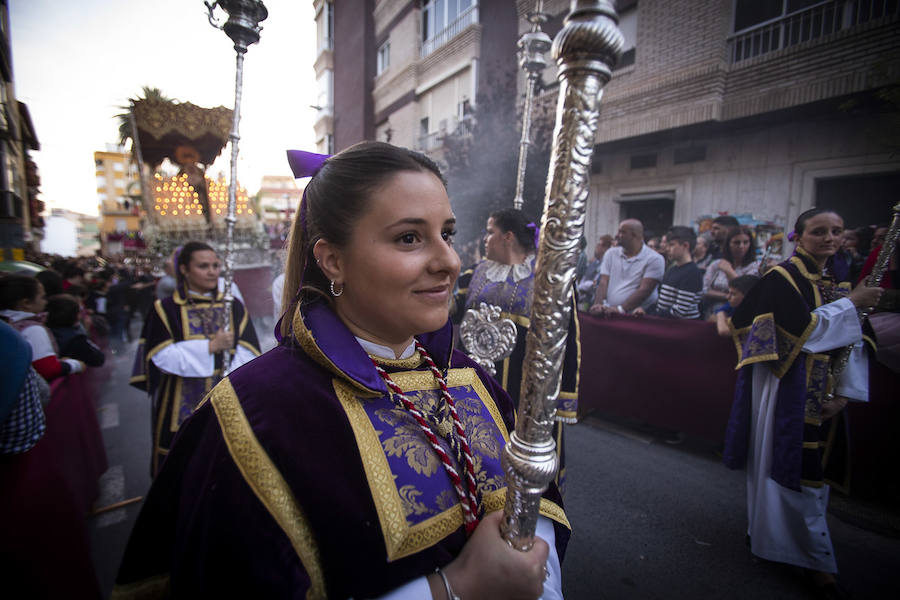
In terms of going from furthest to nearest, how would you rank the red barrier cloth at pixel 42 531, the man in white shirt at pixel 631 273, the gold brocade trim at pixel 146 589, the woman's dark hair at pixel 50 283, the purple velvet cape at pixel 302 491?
the man in white shirt at pixel 631 273, the woman's dark hair at pixel 50 283, the red barrier cloth at pixel 42 531, the gold brocade trim at pixel 146 589, the purple velvet cape at pixel 302 491

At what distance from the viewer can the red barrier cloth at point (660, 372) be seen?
13.4 ft

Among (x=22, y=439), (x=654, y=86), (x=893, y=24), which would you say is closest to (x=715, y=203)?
(x=654, y=86)

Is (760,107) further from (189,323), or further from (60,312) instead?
(60,312)

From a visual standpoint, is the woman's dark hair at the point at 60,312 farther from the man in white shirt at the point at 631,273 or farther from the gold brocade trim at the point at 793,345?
the gold brocade trim at the point at 793,345

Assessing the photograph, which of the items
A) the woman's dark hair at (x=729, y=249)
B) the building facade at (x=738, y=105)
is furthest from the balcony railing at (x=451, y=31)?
the woman's dark hair at (x=729, y=249)

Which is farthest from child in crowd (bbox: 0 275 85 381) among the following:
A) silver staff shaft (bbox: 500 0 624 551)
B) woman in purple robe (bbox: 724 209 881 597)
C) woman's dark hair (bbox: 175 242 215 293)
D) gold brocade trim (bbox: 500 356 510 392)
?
woman in purple robe (bbox: 724 209 881 597)

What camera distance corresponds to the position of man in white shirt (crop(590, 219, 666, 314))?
519 centimetres

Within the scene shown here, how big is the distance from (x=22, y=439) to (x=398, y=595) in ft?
7.11

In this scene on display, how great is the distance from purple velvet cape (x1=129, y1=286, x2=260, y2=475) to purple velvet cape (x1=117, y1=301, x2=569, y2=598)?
2387 mm

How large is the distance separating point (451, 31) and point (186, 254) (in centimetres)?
1191

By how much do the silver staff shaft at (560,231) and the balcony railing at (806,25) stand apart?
7.59 metres

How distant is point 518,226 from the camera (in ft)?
10.7

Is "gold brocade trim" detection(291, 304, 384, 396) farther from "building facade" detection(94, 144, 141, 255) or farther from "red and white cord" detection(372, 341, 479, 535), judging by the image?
"building facade" detection(94, 144, 141, 255)

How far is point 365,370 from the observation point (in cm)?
103
